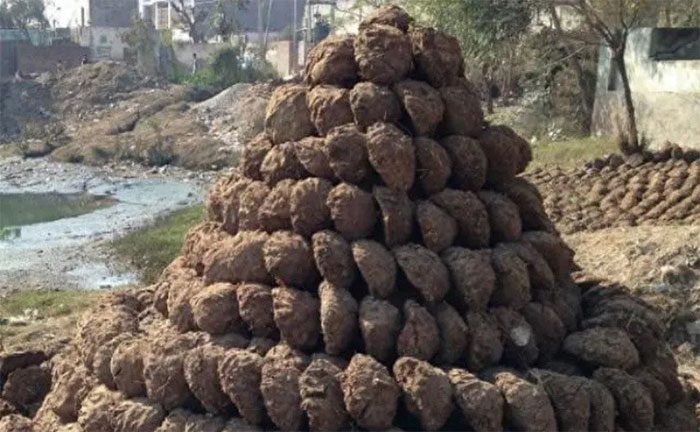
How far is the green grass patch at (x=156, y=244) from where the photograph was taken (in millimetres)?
14839

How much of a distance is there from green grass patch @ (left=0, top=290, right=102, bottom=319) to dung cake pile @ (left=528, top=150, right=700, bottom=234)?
18.0 feet

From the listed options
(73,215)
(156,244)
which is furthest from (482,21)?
(73,215)

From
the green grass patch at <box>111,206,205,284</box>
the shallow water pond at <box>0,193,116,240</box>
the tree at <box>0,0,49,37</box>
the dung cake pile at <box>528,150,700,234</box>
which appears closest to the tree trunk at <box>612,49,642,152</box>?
the dung cake pile at <box>528,150,700,234</box>

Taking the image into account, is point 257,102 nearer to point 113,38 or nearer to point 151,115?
point 151,115

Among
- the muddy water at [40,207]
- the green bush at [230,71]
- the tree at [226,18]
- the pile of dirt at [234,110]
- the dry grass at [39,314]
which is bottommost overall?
the muddy water at [40,207]

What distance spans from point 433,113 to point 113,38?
58478 mm

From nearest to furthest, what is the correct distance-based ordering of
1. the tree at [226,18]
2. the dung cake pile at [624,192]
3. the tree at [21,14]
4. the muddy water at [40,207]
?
1. the dung cake pile at [624,192]
2. the muddy water at [40,207]
3. the tree at [226,18]
4. the tree at [21,14]

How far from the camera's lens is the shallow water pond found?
23.2 m

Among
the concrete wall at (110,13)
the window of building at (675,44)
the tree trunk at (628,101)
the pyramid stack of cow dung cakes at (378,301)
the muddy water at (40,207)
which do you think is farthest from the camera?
the concrete wall at (110,13)

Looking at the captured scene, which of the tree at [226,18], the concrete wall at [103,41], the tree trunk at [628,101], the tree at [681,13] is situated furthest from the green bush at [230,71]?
the tree trunk at [628,101]

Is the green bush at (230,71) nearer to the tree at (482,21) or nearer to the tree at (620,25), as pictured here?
the tree at (482,21)

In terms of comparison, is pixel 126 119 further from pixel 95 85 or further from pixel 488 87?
pixel 488 87

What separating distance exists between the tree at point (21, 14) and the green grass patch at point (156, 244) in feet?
131

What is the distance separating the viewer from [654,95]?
16.5 m
